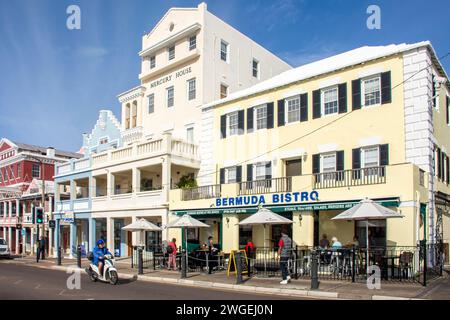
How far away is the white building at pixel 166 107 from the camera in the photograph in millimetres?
29188

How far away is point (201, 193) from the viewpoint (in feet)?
87.4

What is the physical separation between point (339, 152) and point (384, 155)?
2236 mm

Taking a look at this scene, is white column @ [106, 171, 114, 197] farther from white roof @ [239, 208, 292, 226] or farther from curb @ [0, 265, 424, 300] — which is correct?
white roof @ [239, 208, 292, 226]

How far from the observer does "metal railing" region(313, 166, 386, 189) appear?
1922 cm

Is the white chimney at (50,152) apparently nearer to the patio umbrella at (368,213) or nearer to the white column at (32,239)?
the white column at (32,239)

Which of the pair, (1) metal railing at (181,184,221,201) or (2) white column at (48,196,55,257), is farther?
(2) white column at (48,196,55,257)

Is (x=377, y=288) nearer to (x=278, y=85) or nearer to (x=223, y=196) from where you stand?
(x=223, y=196)

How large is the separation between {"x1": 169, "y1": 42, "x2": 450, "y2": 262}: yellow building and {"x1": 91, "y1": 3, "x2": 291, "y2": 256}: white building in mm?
2503

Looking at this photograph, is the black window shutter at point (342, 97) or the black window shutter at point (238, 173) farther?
the black window shutter at point (238, 173)

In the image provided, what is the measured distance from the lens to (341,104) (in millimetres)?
22484

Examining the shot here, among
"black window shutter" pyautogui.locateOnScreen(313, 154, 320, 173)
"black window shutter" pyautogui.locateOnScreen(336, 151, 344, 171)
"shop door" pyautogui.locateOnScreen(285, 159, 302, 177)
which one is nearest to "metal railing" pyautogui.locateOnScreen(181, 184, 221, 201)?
"shop door" pyautogui.locateOnScreen(285, 159, 302, 177)

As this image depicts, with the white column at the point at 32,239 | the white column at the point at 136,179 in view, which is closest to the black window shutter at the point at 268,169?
the white column at the point at 136,179

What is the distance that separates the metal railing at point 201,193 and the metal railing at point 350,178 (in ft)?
20.7
